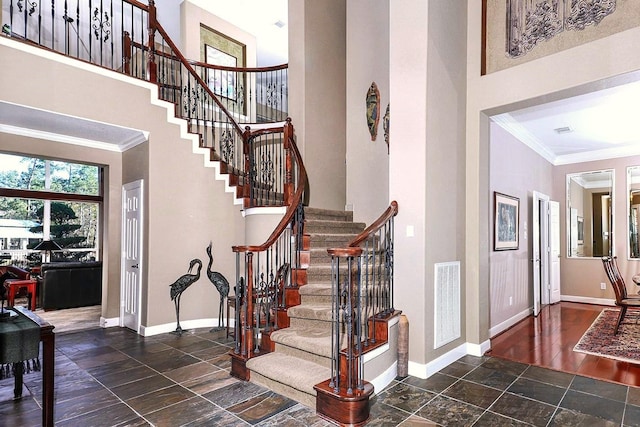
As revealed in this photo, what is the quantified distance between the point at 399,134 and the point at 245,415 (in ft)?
9.38

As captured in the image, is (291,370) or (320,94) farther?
(320,94)

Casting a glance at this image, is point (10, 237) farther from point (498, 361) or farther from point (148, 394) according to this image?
point (498, 361)

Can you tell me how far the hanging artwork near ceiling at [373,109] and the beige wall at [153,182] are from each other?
235cm

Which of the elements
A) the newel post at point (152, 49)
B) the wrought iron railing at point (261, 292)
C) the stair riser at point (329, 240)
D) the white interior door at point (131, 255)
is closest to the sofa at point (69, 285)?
the white interior door at point (131, 255)

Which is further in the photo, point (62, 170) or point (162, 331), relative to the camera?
point (62, 170)

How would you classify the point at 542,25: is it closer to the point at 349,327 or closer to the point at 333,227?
the point at 333,227

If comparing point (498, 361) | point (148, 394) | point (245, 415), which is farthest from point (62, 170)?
point (498, 361)

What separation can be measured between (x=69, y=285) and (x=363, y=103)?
20.9 ft

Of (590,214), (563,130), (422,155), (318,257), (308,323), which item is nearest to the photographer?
(422,155)

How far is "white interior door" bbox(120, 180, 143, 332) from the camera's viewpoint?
5.03 metres

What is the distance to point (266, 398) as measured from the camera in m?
2.98

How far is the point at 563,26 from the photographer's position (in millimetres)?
3477

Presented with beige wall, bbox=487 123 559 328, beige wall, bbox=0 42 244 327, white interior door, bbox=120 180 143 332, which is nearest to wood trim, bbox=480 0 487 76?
beige wall, bbox=487 123 559 328

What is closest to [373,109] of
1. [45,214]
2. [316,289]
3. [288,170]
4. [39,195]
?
[288,170]
